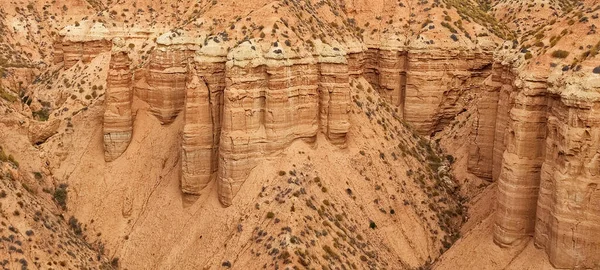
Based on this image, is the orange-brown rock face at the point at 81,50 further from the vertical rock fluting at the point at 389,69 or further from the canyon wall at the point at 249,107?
the vertical rock fluting at the point at 389,69

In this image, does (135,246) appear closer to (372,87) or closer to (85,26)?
(372,87)

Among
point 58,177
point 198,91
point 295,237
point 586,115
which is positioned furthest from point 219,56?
point 586,115

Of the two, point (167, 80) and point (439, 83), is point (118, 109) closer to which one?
point (167, 80)

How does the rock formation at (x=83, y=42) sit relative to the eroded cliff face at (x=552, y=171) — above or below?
above

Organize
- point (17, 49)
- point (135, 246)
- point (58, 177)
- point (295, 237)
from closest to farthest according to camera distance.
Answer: point (295, 237) → point (135, 246) → point (58, 177) → point (17, 49)

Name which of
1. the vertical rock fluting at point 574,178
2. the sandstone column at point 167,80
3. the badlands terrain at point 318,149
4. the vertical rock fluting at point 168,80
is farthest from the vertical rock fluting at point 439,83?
the vertical rock fluting at point 574,178

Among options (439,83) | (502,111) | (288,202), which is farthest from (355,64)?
(288,202)
